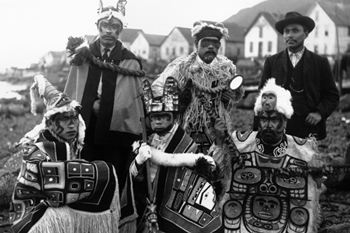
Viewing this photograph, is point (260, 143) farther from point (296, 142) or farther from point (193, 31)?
point (193, 31)

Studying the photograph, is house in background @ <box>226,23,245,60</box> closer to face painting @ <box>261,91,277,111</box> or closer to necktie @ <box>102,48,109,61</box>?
necktie @ <box>102,48,109,61</box>

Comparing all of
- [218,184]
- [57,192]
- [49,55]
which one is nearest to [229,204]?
[218,184]

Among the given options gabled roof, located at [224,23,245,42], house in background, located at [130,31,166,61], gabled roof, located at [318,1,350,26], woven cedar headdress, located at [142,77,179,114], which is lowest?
woven cedar headdress, located at [142,77,179,114]

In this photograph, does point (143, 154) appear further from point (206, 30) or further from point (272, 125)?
point (206, 30)

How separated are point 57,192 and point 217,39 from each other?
83.2 inches

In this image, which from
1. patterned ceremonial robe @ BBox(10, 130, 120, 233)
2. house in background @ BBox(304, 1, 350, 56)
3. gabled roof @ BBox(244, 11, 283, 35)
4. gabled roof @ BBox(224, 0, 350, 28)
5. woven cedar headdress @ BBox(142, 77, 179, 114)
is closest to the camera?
patterned ceremonial robe @ BBox(10, 130, 120, 233)

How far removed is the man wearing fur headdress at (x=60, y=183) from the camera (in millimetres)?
3898

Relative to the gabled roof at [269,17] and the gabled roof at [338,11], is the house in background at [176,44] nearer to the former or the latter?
the gabled roof at [269,17]

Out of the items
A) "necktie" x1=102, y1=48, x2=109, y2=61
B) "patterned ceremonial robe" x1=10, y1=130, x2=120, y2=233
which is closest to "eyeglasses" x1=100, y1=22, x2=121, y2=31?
"necktie" x1=102, y1=48, x2=109, y2=61

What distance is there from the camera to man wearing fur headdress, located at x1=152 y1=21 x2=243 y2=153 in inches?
198

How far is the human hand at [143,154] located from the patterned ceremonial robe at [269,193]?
3.18ft

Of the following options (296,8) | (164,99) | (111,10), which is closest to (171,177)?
(164,99)

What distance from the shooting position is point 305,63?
5.27 m

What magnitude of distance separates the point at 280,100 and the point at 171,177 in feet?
3.93
